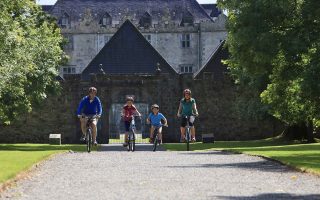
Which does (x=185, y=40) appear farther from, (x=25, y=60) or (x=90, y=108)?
(x=90, y=108)

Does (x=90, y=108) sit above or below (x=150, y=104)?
below

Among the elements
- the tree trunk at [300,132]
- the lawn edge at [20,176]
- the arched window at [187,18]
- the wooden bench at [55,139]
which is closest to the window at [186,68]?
the arched window at [187,18]

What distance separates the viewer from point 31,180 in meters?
12.9

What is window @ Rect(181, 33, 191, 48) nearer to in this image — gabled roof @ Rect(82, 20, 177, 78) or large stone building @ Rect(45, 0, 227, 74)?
large stone building @ Rect(45, 0, 227, 74)

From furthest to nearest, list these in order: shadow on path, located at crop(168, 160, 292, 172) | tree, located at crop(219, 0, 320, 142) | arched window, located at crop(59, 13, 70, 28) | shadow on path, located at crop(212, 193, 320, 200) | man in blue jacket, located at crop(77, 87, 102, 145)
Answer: arched window, located at crop(59, 13, 70, 28)
tree, located at crop(219, 0, 320, 142)
man in blue jacket, located at crop(77, 87, 102, 145)
shadow on path, located at crop(168, 160, 292, 172)
shadow on path, located at crop(212, 193, 320, 200)

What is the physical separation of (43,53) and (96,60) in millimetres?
21433

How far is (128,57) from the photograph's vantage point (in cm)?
5925

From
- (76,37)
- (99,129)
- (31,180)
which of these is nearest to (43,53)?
(99,129)

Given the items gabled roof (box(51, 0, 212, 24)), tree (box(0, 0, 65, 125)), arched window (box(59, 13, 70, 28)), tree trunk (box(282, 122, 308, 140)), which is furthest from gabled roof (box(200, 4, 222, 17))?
tree (box(0, 0, 65, 125))

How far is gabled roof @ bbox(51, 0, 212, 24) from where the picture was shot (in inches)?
3593

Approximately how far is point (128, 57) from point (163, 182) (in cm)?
4699

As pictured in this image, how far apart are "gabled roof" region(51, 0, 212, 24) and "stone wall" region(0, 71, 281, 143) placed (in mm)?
40758

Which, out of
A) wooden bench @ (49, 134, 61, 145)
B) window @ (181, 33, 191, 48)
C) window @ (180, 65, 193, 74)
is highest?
window @ (181, 33, 191, 48)

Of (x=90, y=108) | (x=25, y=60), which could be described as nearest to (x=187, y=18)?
(x=25, y=60)
